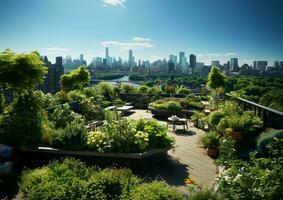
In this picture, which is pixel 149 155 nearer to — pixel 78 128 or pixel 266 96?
pixel 78 128

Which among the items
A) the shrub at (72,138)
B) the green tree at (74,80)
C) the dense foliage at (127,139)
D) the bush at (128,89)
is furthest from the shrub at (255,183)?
the bush at (128,89)

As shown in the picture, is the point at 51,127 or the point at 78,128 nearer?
the point at 78,128

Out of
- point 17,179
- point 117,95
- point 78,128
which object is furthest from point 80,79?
point 17,179

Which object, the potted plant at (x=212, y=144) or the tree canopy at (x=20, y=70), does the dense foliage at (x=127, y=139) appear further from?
the tree canopy at (x=20, y=70)

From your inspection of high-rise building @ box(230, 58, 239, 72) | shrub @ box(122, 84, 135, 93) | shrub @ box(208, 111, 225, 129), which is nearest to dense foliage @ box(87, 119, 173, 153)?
shrub @ box(208, 111, 225, 129)

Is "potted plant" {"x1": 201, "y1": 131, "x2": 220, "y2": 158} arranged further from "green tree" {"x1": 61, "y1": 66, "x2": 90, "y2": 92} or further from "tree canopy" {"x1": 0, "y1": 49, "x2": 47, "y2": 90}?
"green tree" {"x1": 61, "y1": 66, "x2": 90, "y2": 92}

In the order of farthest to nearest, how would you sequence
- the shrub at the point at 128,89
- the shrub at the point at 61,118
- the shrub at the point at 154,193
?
the shrub at the point at 128,89 → the shrub at the point at 61,118 → the shrub at the point at 154,193
